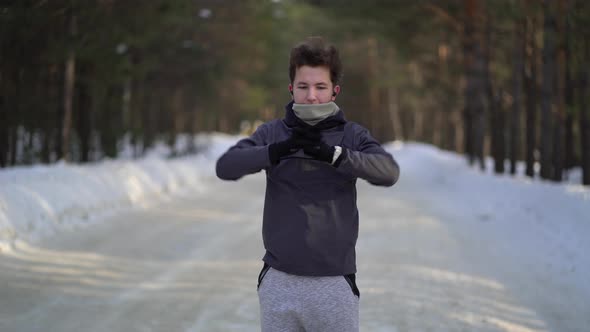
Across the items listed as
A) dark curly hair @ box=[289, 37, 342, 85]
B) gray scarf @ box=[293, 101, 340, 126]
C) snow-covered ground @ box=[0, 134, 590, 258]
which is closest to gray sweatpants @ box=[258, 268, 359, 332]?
gray scarf @ box=[293, 101, 340, 126]

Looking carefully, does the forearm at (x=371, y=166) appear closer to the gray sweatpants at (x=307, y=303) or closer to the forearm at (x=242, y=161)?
the forearm at (x=242, y=161)

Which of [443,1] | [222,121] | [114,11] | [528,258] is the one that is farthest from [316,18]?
[528,258]

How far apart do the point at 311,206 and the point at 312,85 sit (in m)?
0.51

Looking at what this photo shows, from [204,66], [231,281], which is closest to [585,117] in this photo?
[231,281]

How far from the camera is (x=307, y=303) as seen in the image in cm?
305

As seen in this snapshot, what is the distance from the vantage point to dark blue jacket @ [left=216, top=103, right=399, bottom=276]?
3018 millimetres

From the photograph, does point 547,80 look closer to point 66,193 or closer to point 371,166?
point 66,193

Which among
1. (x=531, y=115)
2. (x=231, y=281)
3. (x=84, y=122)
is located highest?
(x=531, y=115)

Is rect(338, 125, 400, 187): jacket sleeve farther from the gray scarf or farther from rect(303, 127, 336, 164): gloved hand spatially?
the gray scarf

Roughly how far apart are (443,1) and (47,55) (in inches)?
721

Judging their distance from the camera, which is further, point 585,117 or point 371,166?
point 585,117

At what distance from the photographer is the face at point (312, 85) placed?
3.00 meters

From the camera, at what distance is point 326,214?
3.04 m

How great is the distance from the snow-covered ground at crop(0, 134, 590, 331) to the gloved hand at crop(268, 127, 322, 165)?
3.83 meters
